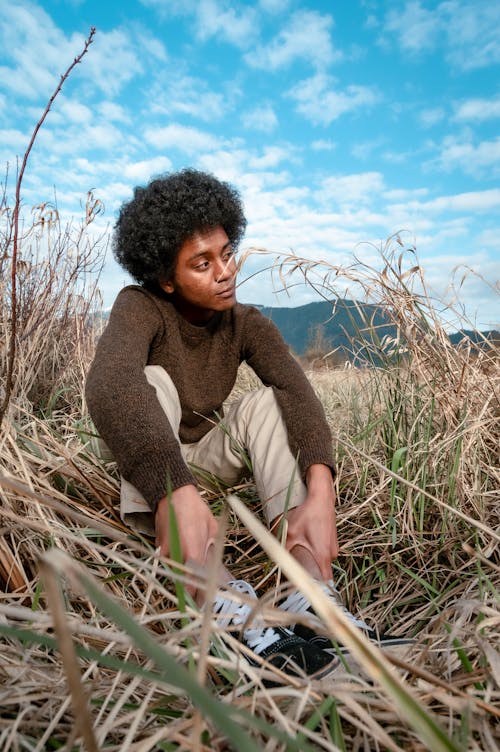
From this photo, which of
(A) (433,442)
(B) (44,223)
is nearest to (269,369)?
(A) (433,442)

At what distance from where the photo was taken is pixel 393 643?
850 mm

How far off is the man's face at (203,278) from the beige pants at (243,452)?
0.27 metres

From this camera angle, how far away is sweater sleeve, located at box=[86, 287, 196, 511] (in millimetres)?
1130

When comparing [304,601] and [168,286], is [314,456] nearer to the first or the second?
[304,601]

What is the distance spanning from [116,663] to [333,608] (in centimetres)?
16

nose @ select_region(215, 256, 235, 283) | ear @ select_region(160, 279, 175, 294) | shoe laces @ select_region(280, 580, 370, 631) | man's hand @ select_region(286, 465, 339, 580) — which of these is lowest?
shoe laces @ select_region(280, 580, 370, 631)

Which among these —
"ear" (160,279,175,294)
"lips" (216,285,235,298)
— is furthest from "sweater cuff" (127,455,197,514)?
"ear" (160,279,175,294)

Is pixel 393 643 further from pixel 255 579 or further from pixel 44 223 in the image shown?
pixel 44 223

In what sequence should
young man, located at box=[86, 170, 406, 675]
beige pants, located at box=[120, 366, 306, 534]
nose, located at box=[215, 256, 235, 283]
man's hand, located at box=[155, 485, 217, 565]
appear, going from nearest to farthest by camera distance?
1. man's hand, located at box=[155, 485, 217, 565]
2. young man, located at box=[86, 170, 406, 675]
3. beige pants, located at box=[120, 366, 306, 534]
4. nose, located at box=[215, 256, 235, 283]

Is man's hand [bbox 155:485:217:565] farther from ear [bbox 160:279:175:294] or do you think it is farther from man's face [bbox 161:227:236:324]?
ear [bbox 160:279:175:294]

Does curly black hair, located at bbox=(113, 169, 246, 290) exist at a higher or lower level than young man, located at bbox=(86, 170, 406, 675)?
higher

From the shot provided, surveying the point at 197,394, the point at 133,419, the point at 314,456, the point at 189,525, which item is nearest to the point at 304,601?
the point at 189,525

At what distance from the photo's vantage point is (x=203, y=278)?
1.64 metres

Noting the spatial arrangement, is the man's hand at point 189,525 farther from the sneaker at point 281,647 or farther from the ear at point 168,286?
the ear at point 168,286
